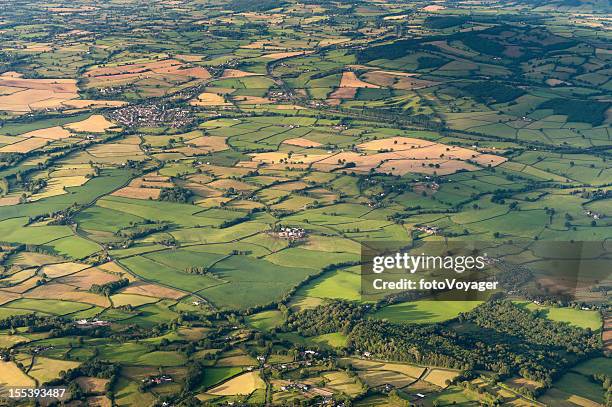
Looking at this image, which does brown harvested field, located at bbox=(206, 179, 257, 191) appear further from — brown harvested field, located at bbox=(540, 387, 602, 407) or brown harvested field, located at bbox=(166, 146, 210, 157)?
brown harvested field, located at bbox=(540, 387, 602, 407)

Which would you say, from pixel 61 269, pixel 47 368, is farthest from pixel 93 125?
pixel 47 368

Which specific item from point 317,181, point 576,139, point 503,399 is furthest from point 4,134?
point 503,399

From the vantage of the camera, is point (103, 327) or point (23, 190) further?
point (23, 190)

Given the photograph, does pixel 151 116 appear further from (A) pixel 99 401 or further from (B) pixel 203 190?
(A) pixel 99 401

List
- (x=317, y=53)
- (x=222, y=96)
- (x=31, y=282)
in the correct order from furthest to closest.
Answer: (x=317, y=53) → (x=222, y=96) → (x=31, y=282)

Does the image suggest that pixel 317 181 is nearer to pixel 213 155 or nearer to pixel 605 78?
pixel 213 155

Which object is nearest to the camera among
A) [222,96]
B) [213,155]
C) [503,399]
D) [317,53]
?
[503,399]

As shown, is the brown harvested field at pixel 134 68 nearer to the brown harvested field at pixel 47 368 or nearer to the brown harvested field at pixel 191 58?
the brown harvested field at pixel 191 58
